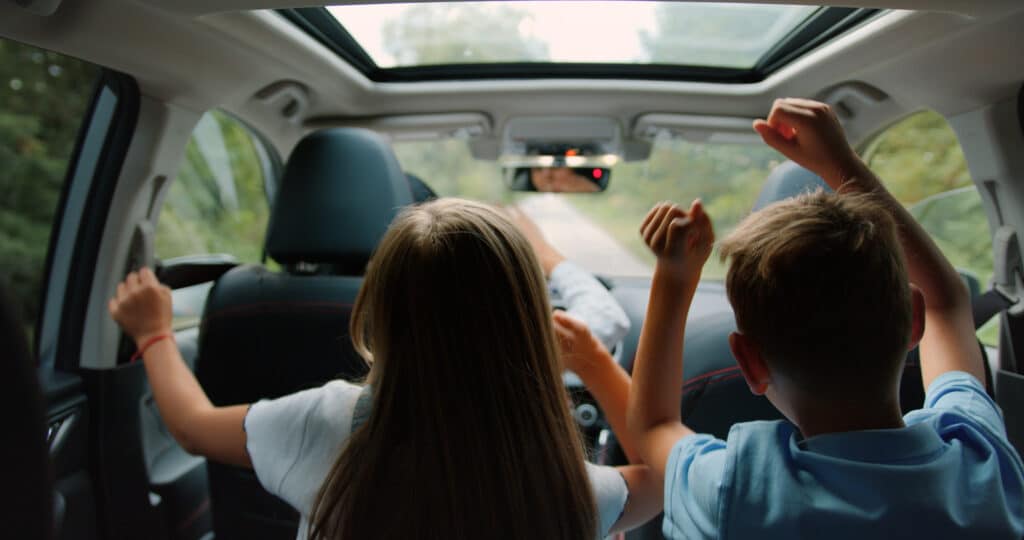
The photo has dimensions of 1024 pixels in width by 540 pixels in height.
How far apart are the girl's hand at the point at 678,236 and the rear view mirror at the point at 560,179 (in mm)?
1966

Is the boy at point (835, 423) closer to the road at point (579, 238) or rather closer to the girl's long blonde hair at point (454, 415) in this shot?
the girl's long blonde hair at point (454, 415)

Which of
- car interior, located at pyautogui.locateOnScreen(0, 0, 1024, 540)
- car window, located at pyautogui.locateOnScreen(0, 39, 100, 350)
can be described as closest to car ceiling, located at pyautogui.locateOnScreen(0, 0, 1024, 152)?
car interior, located at pyautogui.locateOnScreen(0, 0, 1024, 540)

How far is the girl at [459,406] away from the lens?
104cm

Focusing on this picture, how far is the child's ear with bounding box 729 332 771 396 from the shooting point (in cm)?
98

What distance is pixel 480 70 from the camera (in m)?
3.01

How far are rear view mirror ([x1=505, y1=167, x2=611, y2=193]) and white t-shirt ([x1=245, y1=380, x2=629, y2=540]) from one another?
2081 millimetres

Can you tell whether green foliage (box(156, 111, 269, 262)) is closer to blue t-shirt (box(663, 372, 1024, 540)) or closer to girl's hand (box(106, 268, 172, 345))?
girl's hand (box(106, 268, 172, 345))

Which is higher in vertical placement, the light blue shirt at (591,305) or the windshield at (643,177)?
the windshield at (643,177)

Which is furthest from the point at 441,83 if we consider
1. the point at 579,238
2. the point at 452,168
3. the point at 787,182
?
the point at 579,238

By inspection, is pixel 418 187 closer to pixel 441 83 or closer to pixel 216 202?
pixel 441 83

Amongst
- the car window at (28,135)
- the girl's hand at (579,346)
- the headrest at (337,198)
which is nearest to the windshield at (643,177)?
the headrest at (337,198)

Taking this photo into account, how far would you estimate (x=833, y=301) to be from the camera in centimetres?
90

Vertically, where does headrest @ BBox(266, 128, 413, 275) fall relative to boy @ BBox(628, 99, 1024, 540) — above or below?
above

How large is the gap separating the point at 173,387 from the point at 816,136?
160cm
